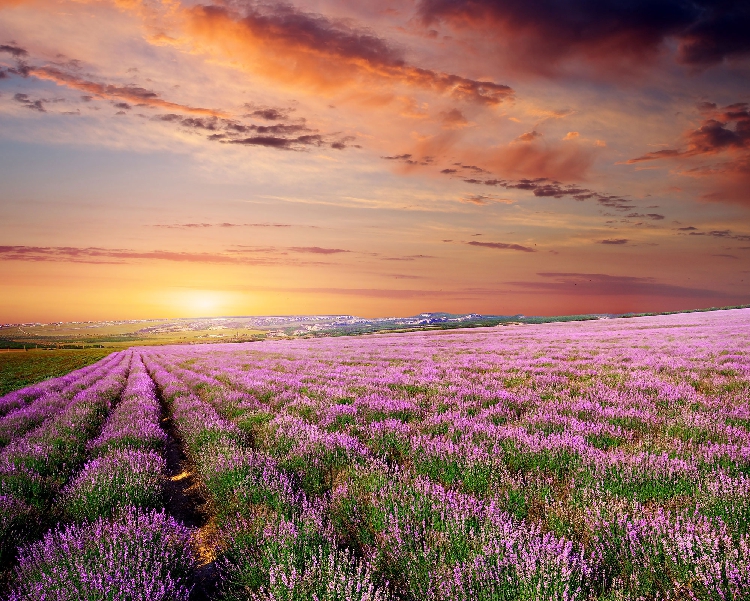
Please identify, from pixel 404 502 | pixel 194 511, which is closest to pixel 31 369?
pixel 194 511

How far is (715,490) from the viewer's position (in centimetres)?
345

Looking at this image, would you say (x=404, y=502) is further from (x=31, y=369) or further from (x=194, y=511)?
(x=31, y=369)

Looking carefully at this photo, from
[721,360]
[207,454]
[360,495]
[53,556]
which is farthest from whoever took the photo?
[721,360]

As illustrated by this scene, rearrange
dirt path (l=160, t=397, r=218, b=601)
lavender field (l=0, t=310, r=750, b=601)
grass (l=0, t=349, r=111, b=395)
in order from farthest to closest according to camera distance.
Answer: grass (l=0, t=349, r=111, b=395)
dirt path (l=160, t=397, r=218, b=601)
lavender field (l=0, t=310, r=750, b=601)

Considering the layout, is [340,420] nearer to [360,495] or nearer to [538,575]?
[360,495]

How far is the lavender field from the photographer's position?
2.58 m

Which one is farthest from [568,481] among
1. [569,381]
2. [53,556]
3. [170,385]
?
[170,385]

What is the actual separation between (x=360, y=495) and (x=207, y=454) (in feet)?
11.5

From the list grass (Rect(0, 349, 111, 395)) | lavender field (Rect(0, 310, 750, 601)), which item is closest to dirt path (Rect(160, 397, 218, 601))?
lavender field (Rect(0, 310, 750, 601))

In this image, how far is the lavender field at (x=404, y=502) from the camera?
8.47 ft

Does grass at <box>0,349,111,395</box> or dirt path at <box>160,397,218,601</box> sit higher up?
dirt path at <box>160,397,218,601</box>

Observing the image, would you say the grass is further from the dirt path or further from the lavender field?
the lavender field

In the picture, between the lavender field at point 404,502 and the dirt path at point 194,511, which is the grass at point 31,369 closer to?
A: the dirt path at point 194,511

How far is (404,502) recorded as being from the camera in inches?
137
